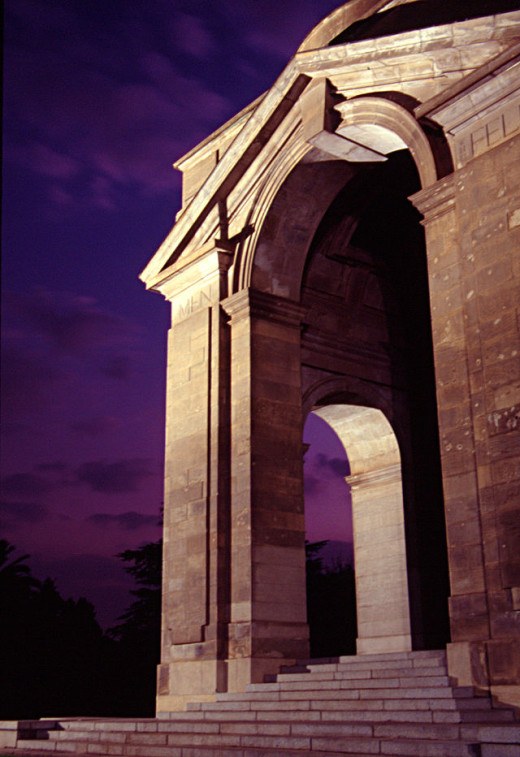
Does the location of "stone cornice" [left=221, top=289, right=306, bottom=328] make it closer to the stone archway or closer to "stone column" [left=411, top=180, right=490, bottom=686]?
the stone archway

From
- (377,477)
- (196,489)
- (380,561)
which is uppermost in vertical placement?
(377,477)

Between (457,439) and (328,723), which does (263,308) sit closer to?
(457,439)

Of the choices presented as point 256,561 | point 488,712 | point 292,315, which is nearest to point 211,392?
point 292,315

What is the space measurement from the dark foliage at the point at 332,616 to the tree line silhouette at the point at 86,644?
0.05 metres

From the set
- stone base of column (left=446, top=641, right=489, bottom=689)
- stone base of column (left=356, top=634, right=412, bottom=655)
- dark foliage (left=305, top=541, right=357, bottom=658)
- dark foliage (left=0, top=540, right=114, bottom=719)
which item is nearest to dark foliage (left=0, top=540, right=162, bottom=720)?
dark foliage (left=0, top=540, right=114, bottom=719)

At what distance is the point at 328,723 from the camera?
Answer: 42.3 feet

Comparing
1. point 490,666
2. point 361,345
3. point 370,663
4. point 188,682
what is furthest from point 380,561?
point 490,666

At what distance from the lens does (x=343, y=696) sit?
14.7m

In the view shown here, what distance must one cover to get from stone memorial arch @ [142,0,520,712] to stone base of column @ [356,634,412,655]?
0.16ft

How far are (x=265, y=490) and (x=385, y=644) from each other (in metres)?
6.95

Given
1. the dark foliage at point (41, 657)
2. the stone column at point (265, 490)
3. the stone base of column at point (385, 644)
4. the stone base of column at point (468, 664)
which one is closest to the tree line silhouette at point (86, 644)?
the dark foliage at point (41, 657)

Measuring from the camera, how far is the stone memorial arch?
14.3 meters

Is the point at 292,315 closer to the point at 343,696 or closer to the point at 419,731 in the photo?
the point at 343,696

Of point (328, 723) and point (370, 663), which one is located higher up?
point (370, 663)
